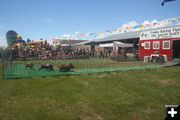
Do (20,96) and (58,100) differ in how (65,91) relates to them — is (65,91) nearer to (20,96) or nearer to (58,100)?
(58,100)

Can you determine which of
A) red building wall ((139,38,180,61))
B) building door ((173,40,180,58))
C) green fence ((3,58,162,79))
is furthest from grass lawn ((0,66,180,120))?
building door ((173,40,180,58))

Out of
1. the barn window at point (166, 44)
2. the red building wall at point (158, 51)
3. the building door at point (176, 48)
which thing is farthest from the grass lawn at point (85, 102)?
the building door at point (176, 48)

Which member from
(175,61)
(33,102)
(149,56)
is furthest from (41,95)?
(149,56)

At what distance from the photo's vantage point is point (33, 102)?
541cm

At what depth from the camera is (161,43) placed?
56.1ft

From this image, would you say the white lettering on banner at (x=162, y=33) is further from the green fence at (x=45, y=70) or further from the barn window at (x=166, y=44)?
the green fence at (x=45, y=70)

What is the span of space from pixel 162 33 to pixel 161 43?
1047mm

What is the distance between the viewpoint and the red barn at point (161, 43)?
16.0 metres

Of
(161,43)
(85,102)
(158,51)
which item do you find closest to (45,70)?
(85,102)

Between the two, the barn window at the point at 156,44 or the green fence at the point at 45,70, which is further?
the barn window at the point at 156,44

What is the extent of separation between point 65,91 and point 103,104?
207 cm

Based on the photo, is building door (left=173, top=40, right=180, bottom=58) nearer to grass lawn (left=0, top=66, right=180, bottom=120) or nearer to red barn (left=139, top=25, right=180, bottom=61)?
red barn (left=139, top=25, right=180, bottom=61)

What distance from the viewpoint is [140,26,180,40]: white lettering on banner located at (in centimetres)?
1560

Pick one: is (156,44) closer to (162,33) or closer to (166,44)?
(166,44)
